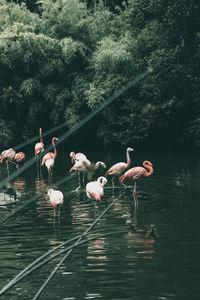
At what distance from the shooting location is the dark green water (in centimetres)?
623

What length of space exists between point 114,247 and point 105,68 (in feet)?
70.7

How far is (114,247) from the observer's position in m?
8.41

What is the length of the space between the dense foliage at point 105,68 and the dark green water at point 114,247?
46.3ft

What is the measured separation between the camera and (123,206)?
1227 centimetres

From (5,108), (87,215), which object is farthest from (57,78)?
(87,215)

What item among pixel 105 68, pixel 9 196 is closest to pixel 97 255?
pixel 9 196

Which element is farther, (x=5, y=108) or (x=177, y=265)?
(x=5, y=108)

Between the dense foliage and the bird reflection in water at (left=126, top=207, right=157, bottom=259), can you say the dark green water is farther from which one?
the dense foliage

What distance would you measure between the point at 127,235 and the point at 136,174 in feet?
14.0

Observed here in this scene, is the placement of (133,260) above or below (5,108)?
below

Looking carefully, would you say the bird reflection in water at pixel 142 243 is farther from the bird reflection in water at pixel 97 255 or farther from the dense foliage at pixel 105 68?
the dense foliage at pixel 105 68

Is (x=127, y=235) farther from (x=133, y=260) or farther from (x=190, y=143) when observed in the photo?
(x=190, y=143)

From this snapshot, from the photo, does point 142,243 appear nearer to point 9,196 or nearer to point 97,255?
point 97,255

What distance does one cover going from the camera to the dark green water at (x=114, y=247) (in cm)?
623
